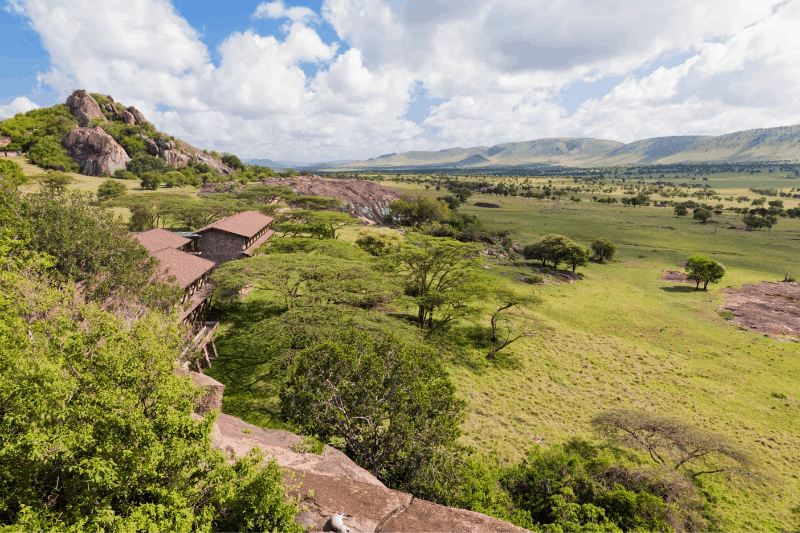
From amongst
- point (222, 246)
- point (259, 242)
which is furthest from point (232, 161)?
point (222, 246)

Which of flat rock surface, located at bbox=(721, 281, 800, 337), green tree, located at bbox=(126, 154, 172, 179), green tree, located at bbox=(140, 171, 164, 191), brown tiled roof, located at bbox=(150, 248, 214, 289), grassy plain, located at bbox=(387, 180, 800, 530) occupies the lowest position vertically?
flat rock surface, located at bbox=(721, 281, 800, 337)

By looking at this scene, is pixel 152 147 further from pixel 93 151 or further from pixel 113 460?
pixel 113 460

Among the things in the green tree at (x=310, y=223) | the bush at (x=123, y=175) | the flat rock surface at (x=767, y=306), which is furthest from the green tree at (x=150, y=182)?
the flat rock surface at (x=767, y=306)

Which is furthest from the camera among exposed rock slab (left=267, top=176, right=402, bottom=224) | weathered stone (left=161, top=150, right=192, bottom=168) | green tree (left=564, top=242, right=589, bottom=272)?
weathered stone (left=161, top=150, right=192, bottom=168)

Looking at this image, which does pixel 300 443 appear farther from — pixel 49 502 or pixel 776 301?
pixel 776 301

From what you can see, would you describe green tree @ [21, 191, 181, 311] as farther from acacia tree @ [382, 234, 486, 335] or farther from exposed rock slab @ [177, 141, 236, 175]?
exposed rock slab @ [177, 141, 236, 175]

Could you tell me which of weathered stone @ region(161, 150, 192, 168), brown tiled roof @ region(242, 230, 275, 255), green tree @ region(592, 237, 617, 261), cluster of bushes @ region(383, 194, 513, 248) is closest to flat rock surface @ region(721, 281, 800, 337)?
green tree @ region(592, 237, 617, 261)
